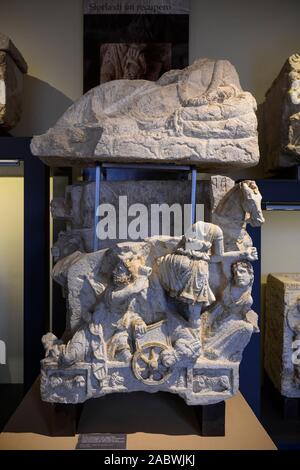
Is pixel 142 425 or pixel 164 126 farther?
pixel 142 425

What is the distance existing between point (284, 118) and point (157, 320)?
1921 mm

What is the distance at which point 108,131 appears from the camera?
8.06 feet

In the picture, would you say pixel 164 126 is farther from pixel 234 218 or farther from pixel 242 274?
pixel 242 274

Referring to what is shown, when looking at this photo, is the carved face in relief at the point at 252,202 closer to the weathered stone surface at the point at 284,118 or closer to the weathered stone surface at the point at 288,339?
the weathered stone surface at the point at 284,118

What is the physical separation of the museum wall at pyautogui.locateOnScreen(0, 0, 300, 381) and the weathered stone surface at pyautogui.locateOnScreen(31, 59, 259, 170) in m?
1.11

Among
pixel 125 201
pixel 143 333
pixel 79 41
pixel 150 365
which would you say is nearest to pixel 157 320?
pixel 143 333

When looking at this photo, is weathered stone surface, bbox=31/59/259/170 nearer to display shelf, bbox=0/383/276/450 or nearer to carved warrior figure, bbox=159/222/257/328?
carved warrior figure, bbox=159/222/257/328

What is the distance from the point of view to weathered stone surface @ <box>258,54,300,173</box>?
3.15m

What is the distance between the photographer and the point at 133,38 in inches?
139

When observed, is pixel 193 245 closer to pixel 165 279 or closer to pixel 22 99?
pixel 165 279

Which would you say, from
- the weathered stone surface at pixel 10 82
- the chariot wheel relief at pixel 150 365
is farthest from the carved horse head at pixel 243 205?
the weathered stone surface at pixel 10 82

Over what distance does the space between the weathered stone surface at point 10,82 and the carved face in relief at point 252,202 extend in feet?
6.65

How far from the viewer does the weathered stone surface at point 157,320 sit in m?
2.41

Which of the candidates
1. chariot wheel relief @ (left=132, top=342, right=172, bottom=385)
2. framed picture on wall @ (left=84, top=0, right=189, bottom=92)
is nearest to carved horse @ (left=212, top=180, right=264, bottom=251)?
chariot wheel relief @ (left=132, top=342, right=172, bottom=385)
